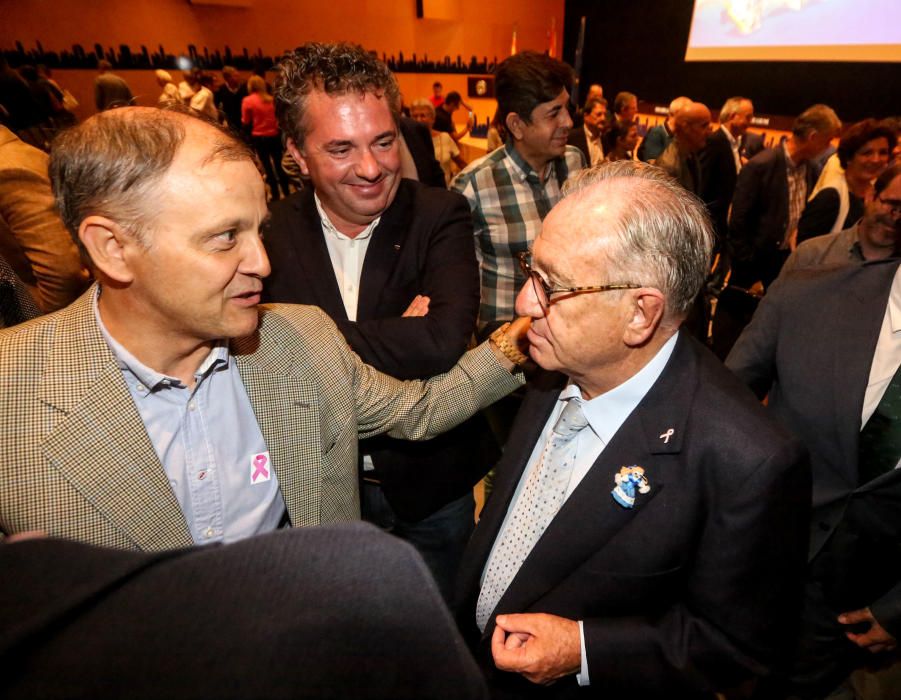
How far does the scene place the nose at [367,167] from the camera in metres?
1.75

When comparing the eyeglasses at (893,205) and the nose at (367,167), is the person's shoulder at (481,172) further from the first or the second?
the eyeglasses at (893,205)

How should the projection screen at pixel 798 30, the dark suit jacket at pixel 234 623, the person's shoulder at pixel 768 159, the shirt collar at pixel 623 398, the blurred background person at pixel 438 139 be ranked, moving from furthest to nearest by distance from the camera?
the projection screen at pixel 798 30
the blurred background person at pixel 438 139
the person's shoulder at pixel 768 159
the shirt collar at pixel 623 398
the dark suit jacket at pixel 234 623

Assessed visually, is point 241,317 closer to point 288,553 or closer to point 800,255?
point 288,553

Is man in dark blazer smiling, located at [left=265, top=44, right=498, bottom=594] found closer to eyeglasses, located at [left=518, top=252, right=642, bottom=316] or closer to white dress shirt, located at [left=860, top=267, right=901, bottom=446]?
eyeglasses, located at [left=518, top=252, right=642, bottom=316]

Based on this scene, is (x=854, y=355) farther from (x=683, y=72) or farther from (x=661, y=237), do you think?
(x=683, y=72)

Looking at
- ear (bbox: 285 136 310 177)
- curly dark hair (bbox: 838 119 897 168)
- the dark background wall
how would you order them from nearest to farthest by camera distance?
ear (bbox: 285 136 310 177) → curly dark hair (bbox: 838 119 897 168) → the dark background wall

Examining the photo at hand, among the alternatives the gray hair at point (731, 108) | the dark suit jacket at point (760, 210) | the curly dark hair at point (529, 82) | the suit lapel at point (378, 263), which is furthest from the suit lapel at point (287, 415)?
the gray hair at point (731, 108)

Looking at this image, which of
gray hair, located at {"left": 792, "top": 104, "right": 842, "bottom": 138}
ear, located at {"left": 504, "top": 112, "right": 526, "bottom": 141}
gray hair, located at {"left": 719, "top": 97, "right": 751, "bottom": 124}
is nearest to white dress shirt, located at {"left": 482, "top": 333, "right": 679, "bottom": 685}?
A: ear, located at {"left": 504, "top": 112, "right": 526, "bottom": 141}

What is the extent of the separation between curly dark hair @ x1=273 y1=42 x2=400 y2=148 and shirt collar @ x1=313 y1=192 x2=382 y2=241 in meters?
0.24

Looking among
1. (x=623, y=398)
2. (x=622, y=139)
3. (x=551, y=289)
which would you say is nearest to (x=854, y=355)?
(x=623, y=398)

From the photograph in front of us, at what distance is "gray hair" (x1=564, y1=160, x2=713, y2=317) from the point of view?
1233 mm

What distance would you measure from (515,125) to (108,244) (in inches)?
98.1

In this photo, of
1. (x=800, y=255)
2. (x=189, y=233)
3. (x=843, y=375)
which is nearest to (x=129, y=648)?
(x=189, y=233)

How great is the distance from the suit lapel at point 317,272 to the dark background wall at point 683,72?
974 centimetres
